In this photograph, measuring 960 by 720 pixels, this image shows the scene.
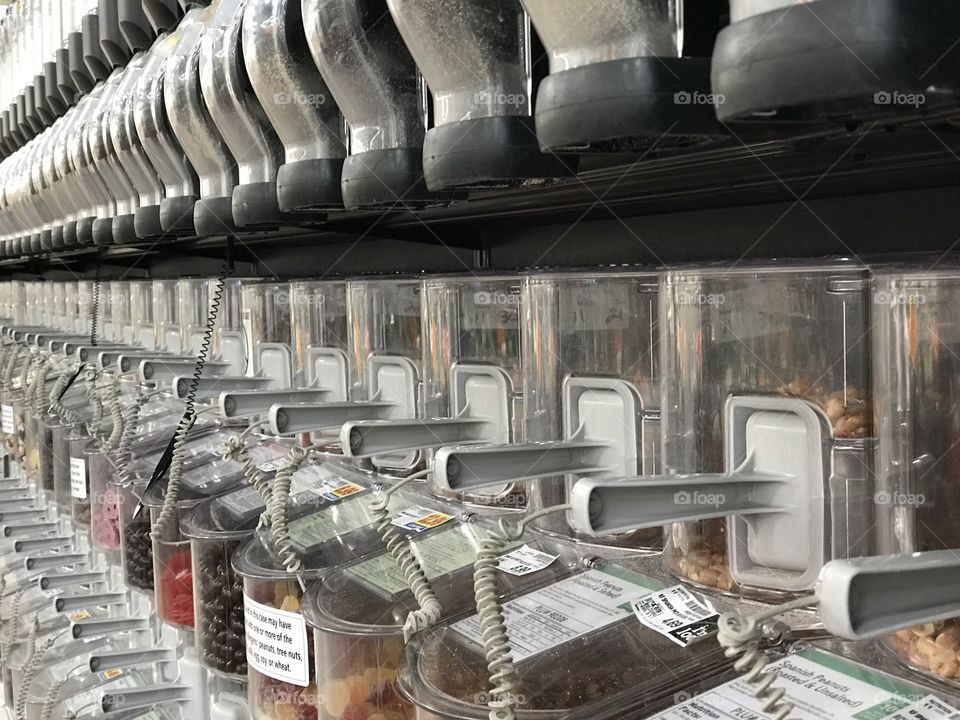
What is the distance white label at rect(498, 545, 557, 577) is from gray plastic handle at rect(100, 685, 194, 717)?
2.97ft

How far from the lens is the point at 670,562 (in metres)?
0.85

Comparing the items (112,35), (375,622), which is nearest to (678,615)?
(375,622)

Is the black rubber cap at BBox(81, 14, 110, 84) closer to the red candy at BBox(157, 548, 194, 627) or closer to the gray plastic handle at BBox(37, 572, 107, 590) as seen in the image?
the red candy at BBox(157, 548, 194, 627)

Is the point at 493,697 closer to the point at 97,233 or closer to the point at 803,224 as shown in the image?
the point at 803,224

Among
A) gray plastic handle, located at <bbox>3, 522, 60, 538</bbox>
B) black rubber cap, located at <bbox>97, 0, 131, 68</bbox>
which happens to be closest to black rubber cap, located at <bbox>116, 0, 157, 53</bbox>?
black rubber cap, located at <bbox>97, 0, 131, 68</bbox>

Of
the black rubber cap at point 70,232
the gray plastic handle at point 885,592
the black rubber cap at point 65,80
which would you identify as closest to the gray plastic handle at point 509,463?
the gray plastic handle at point 885,592

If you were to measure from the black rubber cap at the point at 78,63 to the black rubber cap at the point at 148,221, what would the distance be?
2.40 ft

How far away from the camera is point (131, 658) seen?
1854 millimetres

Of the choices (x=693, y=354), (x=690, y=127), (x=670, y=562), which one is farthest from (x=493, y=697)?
(x=690, y=127)

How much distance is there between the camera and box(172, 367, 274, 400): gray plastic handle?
134cm

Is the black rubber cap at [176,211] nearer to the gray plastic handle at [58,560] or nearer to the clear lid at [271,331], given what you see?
the clear lid at [271,331]

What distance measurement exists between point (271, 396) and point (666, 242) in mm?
592

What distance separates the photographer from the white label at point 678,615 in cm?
81

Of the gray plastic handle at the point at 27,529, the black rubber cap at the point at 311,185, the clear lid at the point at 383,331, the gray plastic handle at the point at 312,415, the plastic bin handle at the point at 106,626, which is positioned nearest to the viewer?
the black rubber cap at the point at 311,185
